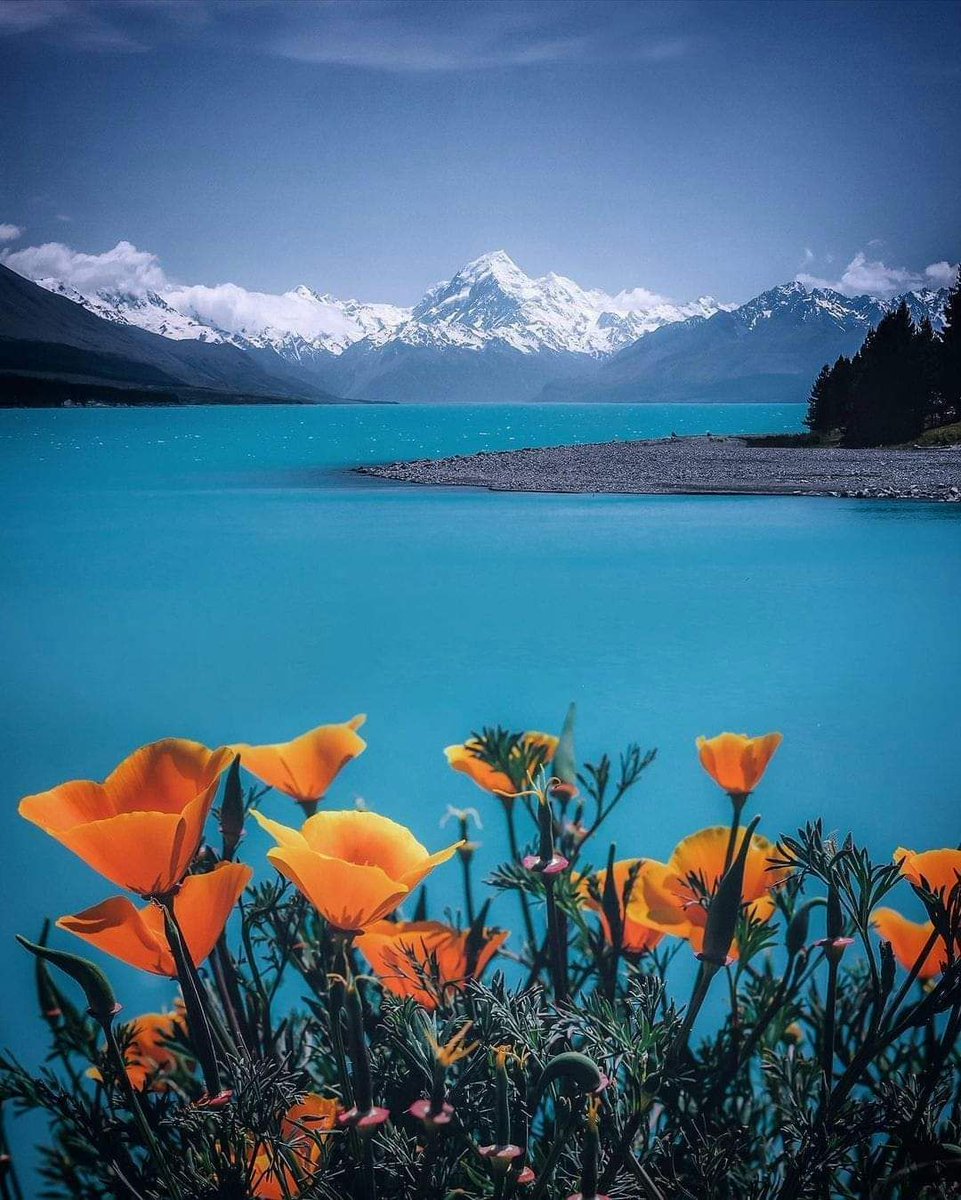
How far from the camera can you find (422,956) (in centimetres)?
114

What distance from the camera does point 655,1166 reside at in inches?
44.0

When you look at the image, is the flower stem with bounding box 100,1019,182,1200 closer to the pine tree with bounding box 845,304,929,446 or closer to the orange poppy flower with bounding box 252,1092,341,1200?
the orange poppy flower with bounding box 252,1092,341,1200

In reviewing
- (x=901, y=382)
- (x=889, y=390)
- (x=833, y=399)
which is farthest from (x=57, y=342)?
(x=901, y=382)

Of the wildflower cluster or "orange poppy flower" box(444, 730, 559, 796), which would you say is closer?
the wildflower cluster

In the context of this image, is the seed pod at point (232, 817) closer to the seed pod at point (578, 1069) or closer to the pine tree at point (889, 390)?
the seed pod at point (578, 1069)

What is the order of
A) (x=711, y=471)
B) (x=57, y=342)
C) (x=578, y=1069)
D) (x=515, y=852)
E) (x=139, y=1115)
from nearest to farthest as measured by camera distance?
(x=578, y=1069) → (x=139, y=1115) → (x=515, y=852) → (x=711, y=471) → (x=57, y=342)

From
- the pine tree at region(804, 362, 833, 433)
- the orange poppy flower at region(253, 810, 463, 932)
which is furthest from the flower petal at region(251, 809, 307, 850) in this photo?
the pine tree at region(804, 362, 833, 433)

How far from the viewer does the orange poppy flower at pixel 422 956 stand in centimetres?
109

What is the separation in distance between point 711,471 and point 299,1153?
752 inches

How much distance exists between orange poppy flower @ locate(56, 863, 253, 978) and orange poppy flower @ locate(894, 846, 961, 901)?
0.67 meters

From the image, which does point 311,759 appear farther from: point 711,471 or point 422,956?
point 711,471

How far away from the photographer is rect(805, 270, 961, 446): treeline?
27.6 m

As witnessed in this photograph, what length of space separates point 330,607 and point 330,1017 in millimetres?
6176

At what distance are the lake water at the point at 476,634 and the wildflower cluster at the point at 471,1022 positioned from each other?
0.31 metres
